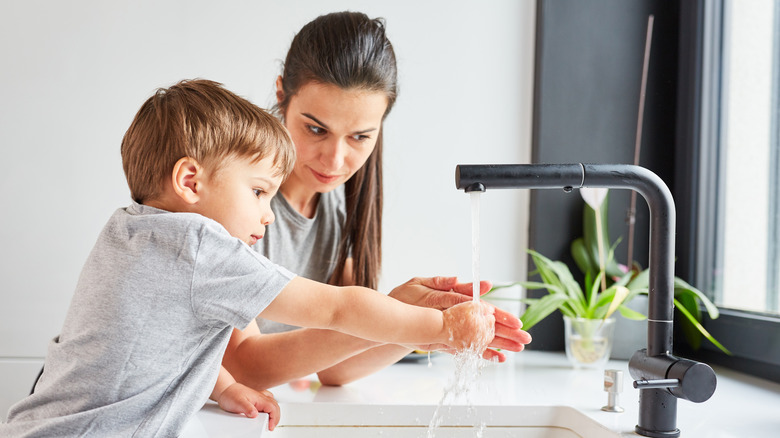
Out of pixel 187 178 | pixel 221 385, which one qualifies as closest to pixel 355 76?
pixel 187 178

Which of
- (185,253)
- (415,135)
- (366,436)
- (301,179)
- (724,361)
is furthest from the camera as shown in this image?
(415,135)

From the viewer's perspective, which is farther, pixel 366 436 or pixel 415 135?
pixel 415 135

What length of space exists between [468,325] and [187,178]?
357mm

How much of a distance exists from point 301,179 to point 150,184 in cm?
42

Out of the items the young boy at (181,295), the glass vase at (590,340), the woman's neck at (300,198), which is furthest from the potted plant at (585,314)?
the young boy at (181,295)

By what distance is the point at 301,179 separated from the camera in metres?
1.21

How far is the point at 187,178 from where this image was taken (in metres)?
0.79

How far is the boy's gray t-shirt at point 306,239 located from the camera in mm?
1265

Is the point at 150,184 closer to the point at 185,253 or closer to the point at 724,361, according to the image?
the point at 185,253

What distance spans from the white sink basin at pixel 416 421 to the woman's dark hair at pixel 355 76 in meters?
0.35

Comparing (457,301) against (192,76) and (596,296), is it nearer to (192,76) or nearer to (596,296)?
(596,296)

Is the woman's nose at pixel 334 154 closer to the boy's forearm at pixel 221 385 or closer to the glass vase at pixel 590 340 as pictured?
the boy's forearm at pixel 221 385

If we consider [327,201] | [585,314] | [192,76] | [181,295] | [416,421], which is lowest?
[416,421]

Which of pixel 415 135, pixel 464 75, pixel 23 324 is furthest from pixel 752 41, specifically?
pixel 23 324
